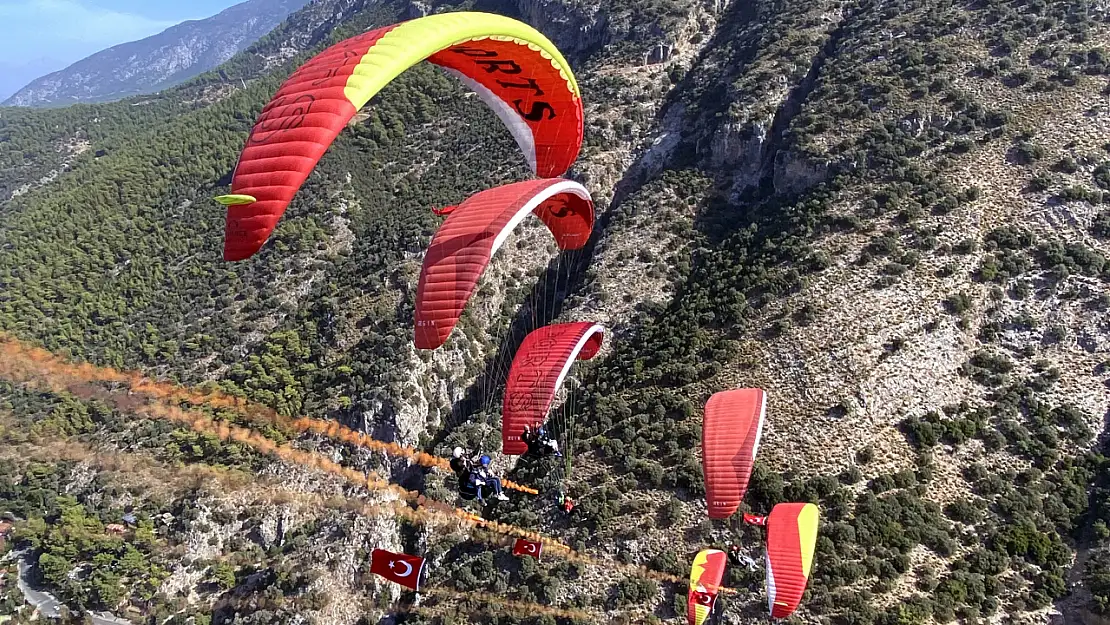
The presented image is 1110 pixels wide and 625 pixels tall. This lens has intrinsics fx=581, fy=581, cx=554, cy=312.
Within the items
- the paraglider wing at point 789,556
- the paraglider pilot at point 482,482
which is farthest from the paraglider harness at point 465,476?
the paraglider wing at point 789,556

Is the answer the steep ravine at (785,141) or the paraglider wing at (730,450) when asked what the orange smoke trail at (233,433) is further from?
the steep ravine at (785,141)

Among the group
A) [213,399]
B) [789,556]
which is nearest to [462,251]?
[789,556]

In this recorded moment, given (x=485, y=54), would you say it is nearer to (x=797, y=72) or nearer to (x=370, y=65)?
(x=370, y=65)

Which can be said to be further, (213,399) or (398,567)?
(213,399)

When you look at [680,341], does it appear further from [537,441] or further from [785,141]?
[785,141]

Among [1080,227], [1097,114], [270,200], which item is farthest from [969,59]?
[270,200]
